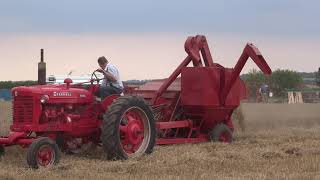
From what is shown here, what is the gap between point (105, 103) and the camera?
35.2 feet

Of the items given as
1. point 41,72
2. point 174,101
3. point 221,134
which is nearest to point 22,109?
point 174,101

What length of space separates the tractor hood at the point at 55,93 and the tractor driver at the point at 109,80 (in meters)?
0.34

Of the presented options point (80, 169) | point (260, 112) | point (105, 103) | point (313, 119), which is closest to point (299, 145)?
point (105, 103)

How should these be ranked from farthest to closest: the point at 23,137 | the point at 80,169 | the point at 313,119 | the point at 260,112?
the point at 313,119
the point at 260,112
the point at 23,137
the point at 80,169

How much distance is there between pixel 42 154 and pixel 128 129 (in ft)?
6.05

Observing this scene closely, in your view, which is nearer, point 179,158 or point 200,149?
point 179,158

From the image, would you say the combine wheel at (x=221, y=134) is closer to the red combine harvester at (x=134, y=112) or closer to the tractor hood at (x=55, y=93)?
the red combine harvester at (x=134, y=112)

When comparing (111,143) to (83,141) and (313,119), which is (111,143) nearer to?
(83,141)

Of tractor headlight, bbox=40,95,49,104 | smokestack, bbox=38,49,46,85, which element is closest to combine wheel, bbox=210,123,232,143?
smokestack, bbox=38,49,46,85

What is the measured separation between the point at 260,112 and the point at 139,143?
7544mm

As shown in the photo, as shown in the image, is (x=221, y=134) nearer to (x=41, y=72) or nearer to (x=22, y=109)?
(x=41, y=72)

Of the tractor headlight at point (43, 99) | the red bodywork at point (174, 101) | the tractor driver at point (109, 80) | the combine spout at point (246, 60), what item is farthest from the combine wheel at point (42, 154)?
the combine spout at point (246, 60)

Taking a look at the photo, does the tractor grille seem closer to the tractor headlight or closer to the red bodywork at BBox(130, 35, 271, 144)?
the tractor headlight

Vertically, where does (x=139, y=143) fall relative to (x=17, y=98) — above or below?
below
